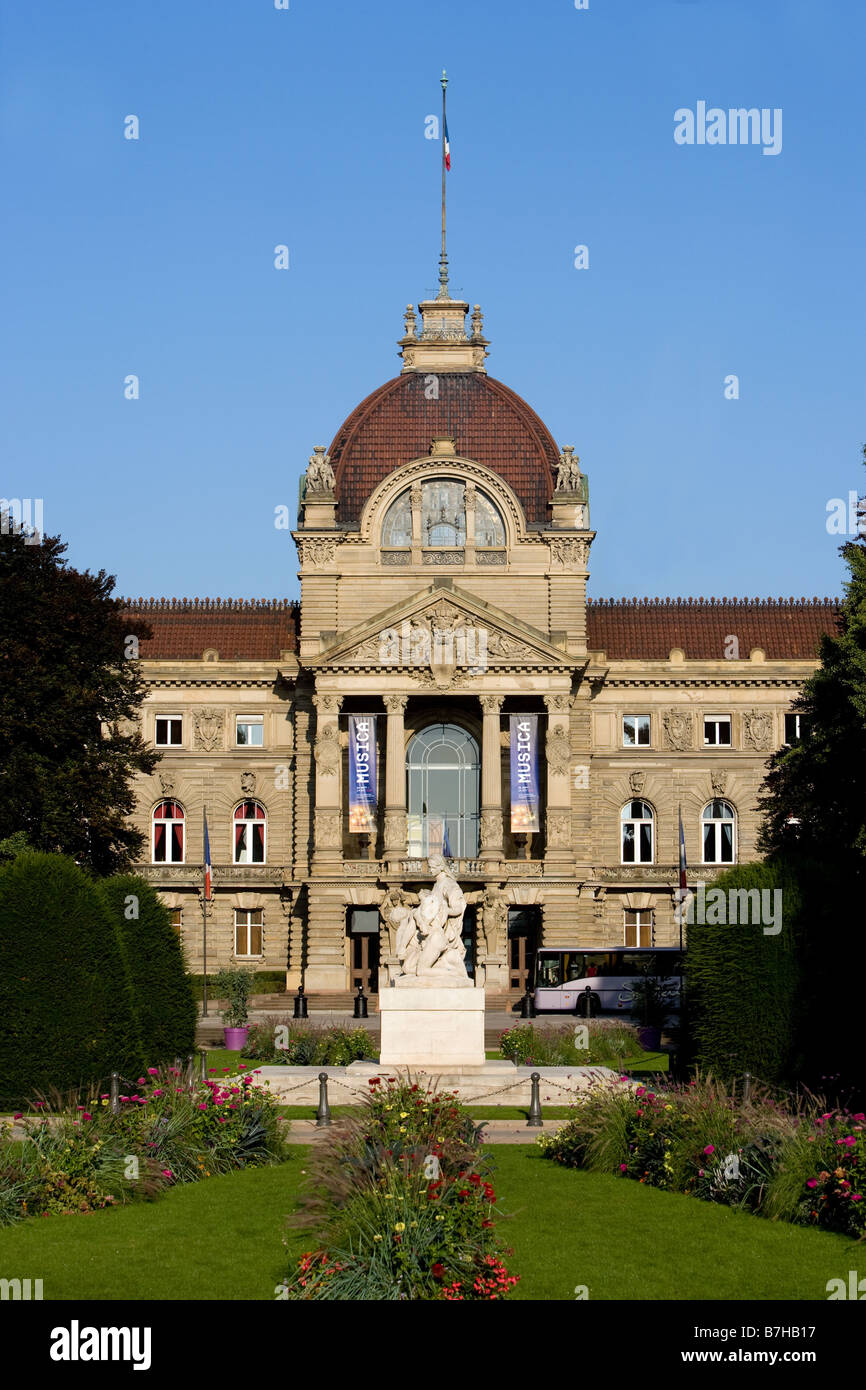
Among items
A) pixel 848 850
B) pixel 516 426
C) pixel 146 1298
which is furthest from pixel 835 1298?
pixel 516 426

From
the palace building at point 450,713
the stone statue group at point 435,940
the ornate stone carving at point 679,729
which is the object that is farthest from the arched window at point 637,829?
the stone statue group at point 435,940

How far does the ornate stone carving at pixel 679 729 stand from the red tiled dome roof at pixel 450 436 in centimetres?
1006

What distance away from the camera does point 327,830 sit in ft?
230

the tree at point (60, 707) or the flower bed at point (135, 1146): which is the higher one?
the tree at point (60, 707)

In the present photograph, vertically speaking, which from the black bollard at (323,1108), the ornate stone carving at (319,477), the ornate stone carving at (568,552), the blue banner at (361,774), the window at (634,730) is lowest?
the black bollard at (323,1108)

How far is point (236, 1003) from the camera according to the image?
172 ft

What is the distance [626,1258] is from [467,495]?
176ft

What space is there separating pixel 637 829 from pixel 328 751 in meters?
14.5

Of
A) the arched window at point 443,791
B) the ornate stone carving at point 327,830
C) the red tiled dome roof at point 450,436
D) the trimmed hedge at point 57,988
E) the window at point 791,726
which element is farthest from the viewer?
the window at point 791,726

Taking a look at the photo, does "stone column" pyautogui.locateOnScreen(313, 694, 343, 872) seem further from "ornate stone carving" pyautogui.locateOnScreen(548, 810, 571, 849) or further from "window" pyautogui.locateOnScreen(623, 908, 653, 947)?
"window" pyautogui.locateOnScreen(623, 908, 653, 947)

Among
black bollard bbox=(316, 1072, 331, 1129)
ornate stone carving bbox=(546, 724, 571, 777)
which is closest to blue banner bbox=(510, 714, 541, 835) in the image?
ornate stone carving bbox=(546, 724, 571, 777)

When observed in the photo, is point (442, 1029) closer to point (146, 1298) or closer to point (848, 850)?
point (848, 850)

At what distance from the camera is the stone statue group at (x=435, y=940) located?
1454 inches

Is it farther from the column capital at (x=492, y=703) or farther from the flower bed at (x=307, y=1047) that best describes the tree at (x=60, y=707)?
the column capital at (x=492, y=703)
